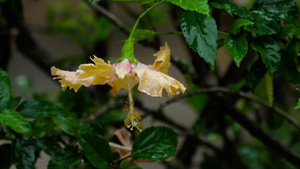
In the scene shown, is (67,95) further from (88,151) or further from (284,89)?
(284,89)

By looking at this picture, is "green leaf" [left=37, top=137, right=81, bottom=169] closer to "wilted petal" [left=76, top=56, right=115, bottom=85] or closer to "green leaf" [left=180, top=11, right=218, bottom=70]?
"wilted petal" [left=76, top=56, right=115, bottom=85]

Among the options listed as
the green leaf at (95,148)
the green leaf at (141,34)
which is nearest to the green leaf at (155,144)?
the green leaf at (95,148)

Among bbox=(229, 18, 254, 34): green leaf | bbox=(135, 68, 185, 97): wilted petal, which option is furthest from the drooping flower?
bbox=(229, 18, 254, 34): green leaf

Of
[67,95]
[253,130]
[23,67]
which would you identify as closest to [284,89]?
[253,130]

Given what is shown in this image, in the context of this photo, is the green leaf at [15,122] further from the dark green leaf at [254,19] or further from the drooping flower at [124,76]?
the dark green leaf at [254,19]

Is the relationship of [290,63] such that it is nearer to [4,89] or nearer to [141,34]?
[141,34]
